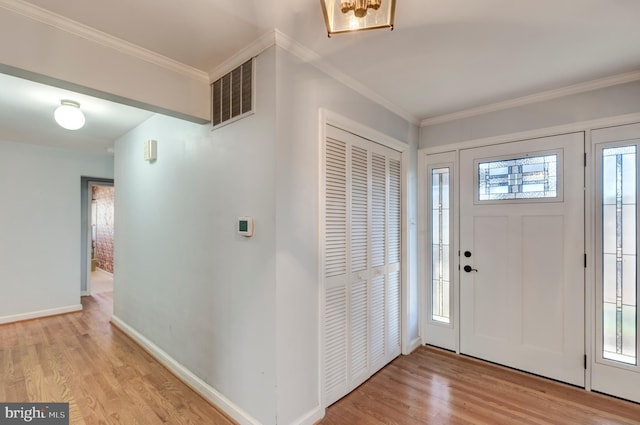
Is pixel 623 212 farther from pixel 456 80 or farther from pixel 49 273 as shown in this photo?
pixel 49 273

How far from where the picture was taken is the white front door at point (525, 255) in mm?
2562

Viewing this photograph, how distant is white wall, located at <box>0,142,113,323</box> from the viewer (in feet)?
13.8

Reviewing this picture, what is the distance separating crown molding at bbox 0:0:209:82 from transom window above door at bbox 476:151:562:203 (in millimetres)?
2753

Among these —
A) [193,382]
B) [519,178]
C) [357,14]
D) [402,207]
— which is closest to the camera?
[357,14]

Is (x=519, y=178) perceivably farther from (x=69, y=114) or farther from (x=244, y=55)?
(x=69, y=114)

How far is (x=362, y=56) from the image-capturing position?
2096mm

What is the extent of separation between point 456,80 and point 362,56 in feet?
2.89

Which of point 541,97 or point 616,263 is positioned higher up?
point 541,97

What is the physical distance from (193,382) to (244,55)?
2.59 meters

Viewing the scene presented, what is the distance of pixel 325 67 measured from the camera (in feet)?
7.23

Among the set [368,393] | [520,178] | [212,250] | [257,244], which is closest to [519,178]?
[520,178]

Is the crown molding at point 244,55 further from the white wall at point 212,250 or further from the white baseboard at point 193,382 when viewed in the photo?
the white baseboard at point 193,382

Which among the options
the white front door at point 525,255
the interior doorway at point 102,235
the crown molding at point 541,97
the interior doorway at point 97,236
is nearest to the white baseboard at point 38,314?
the interior doorway at point 97,236

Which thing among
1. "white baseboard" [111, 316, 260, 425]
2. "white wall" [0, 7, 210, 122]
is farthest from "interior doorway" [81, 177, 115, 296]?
"white wall" [0, 7, 210, 122]
